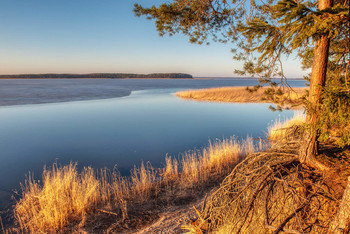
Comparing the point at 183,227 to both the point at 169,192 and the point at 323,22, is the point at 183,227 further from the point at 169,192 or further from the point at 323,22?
the point at 323,22

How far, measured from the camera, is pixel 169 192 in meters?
6.09

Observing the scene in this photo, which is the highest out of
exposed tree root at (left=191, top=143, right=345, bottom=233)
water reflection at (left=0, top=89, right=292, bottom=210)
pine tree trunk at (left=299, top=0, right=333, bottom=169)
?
pine tree trunk at (left=299, top=0, right=333, bottom=169)

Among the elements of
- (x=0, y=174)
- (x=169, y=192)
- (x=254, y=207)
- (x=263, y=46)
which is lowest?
(x=0, y=174)

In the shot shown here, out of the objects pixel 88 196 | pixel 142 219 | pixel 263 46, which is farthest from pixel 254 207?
pixel 88 196

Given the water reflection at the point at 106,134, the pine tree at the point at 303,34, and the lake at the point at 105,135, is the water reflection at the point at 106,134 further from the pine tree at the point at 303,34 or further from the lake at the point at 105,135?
the pine tree at the point at 303,34

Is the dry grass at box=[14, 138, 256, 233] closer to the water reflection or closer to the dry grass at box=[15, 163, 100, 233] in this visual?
the dry grass at box=[15, 163, 100, 233]

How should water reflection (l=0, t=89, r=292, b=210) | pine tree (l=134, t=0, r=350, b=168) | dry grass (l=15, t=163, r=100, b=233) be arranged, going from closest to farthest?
pine tree (l=134, t=0, r=350, b=168)
dry grass (l=15, t=163, r=100, b=233)
water reflection (l=0, t=89, r=292, b=210)

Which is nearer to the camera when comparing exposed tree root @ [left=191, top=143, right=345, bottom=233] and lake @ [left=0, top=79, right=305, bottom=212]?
exposed tree root @ [left=191, top=143, right=345, bottom=233]

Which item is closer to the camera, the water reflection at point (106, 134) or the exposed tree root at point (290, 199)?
the exposed tree root at point (290, 199)

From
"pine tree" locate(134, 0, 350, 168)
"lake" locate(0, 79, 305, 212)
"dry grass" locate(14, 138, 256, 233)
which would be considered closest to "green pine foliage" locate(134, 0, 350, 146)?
"pine tree" locate(134, 0, 350, 168)

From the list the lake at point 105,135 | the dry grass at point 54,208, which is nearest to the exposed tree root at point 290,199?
the dry grass at point 54,208

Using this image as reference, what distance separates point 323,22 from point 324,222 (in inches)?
92.6

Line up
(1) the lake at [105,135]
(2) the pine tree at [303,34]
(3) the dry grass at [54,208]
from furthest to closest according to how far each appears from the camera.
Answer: (1) the lake at [105,135]
(3) the dry grass at [54,208]
(2) the pine tree at [303,34]

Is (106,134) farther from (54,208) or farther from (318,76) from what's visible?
(318,76)
